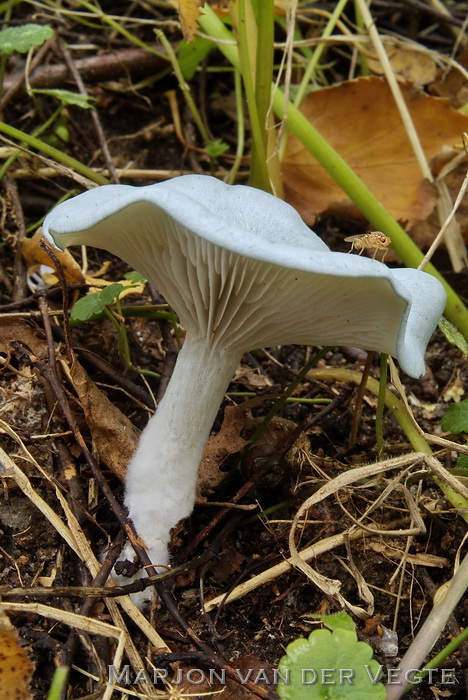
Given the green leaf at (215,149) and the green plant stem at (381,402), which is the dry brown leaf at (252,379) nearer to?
the green plant stem at (381,402)

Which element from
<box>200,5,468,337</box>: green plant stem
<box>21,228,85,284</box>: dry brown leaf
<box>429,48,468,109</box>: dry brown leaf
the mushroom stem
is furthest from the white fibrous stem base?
<box>429,48,468,109</box>: dry brown leaf

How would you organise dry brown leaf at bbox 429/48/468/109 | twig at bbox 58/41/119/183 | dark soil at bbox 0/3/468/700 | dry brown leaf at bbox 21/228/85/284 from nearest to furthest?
A: dark soil at bbox 0/3/468/700 < dry brown leaf at bbox 21/228/85/284 < twig at bbox 58/41/119/183 < dry brown leaf at bbox 429/48/468/109

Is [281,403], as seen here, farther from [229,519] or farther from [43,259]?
[43,259]

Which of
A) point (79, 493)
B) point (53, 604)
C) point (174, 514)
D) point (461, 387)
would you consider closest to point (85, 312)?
point (79, 493)

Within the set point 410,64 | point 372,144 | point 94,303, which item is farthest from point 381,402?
point 410,64

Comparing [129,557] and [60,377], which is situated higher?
[60,377]

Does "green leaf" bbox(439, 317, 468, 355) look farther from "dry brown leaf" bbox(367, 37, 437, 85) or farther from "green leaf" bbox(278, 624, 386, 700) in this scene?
"dry brown leaf" bbox(367, 37, 437, 85)

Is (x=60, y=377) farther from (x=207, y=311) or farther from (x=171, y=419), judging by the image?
(x=207, y=311)
